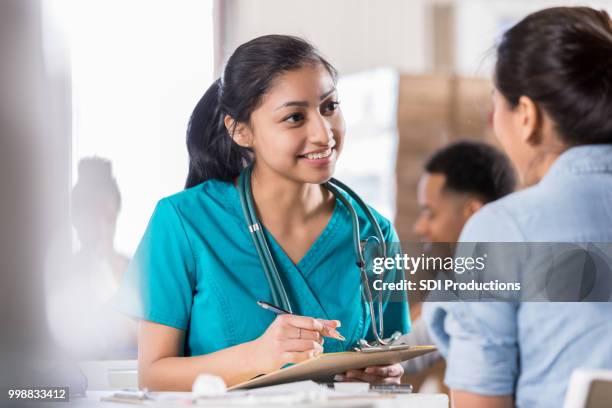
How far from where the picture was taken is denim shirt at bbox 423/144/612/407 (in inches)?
38.9

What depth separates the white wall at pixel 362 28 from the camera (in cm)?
311

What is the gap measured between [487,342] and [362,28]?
8.17ft

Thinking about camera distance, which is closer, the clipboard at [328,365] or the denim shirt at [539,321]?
the denim shirt at [539,321]

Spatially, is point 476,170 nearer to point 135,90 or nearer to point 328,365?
point 135,90

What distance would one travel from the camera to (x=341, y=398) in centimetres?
98

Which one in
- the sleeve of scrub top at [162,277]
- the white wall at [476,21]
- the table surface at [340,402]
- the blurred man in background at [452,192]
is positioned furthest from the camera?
the white wall at [476,21]

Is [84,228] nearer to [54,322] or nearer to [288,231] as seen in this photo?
[54,322]

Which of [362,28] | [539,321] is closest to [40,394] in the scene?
[539,321]

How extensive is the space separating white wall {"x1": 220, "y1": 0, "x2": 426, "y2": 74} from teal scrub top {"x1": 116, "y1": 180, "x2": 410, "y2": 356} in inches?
51.8

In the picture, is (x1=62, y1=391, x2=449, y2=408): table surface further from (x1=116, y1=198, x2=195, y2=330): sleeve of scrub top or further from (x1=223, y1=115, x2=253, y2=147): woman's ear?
(x1=223, y1=115, x2=253, y2=147): woman's ear

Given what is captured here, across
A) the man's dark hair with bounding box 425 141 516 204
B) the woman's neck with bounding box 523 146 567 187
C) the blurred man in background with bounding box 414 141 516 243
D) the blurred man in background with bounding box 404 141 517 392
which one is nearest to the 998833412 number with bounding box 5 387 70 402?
the woman's neck with bounding box 523 146 567 187

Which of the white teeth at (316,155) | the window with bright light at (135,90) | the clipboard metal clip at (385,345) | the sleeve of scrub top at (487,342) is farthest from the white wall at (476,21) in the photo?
the sleeve of scrub top at (487,342)

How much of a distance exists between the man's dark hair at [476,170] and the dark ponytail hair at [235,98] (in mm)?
751

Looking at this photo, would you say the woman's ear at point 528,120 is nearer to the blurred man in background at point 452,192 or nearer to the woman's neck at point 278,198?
the woman's neck at point 278,198
